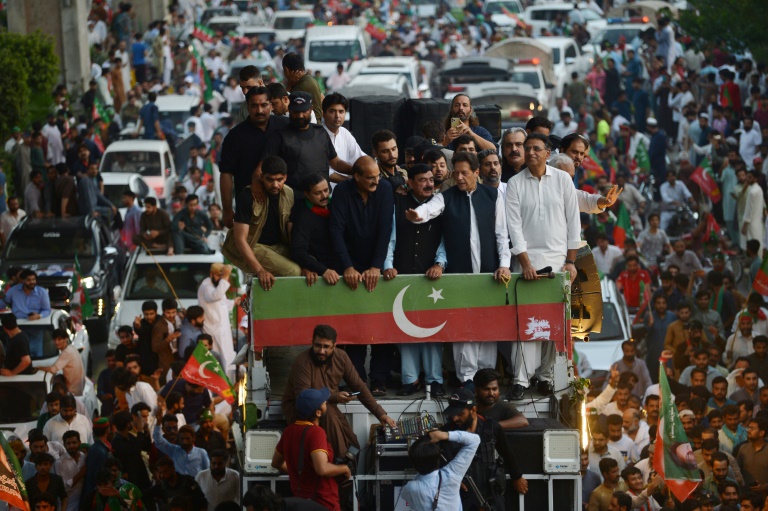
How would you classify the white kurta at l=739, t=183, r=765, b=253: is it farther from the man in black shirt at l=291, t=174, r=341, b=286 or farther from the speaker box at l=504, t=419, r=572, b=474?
the speaker box at l=504, t=419, r=572, b=474

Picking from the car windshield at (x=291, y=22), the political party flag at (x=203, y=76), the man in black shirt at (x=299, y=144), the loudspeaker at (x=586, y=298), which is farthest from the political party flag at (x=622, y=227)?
the car windshield at (x=291, y=22)

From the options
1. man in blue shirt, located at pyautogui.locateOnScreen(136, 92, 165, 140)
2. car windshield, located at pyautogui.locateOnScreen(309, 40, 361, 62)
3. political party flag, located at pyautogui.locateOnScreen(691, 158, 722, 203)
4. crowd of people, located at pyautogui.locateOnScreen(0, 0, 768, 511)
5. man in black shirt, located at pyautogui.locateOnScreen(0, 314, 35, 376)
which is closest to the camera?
crowd of people, located at pyautogui.locateOnScreen(0, 0, 768, 511)

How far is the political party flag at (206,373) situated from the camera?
55.7 feet

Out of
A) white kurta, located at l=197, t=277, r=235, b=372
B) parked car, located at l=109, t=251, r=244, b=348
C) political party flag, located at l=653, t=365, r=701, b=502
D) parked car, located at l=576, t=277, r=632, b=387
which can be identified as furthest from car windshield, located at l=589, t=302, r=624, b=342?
political party flag, located at l=653, t=365, r=701, b=502

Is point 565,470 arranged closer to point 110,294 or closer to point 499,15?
point 110,294

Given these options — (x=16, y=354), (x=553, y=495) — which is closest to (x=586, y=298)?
(x=553, y=495)

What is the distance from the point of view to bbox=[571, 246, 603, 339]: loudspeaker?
545 inches

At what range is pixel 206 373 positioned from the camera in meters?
17.0

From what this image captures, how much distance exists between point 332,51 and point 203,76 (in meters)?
3.44

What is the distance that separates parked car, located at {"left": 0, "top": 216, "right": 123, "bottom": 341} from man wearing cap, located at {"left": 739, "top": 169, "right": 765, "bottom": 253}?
27.8 ft

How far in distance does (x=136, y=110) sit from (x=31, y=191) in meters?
10.5

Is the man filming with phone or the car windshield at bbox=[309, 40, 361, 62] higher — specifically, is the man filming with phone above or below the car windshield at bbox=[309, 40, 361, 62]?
above

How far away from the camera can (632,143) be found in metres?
30.2

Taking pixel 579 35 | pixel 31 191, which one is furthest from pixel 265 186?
pixel 579 35
